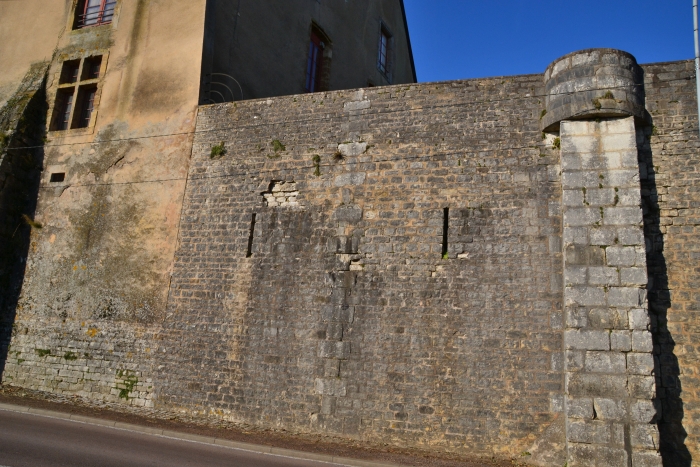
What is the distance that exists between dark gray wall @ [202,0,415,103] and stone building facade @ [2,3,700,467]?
1.05 m

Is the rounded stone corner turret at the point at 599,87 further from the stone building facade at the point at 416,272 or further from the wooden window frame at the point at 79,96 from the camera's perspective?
the wooden window frame at the point at 79,96

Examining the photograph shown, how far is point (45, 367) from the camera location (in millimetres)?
10641

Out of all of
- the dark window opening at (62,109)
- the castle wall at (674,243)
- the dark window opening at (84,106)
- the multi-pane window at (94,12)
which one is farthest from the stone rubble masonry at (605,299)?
the dark window opening at (62,109)

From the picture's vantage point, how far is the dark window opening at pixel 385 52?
18.1m

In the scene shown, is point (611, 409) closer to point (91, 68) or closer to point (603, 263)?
point (603, 263)

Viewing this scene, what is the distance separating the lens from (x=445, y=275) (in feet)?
27.3

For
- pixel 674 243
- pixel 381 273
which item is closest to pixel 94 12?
pixel 381 273

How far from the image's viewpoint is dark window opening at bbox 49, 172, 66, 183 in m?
11.9

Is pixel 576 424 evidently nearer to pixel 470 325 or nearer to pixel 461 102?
pixel 470 325

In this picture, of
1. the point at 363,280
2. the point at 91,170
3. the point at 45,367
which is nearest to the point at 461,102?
the point at 363,280

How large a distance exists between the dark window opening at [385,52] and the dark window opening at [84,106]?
344 inches

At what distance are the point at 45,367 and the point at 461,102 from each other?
892 cm

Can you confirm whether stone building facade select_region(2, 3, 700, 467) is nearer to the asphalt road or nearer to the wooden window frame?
the asphalt road

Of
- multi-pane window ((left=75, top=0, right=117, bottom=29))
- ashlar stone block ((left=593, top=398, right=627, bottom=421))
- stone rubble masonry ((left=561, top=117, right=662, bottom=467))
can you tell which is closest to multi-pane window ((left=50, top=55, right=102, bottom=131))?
multi-pane window ((left=75, top=0, right=117, bottom=29))
